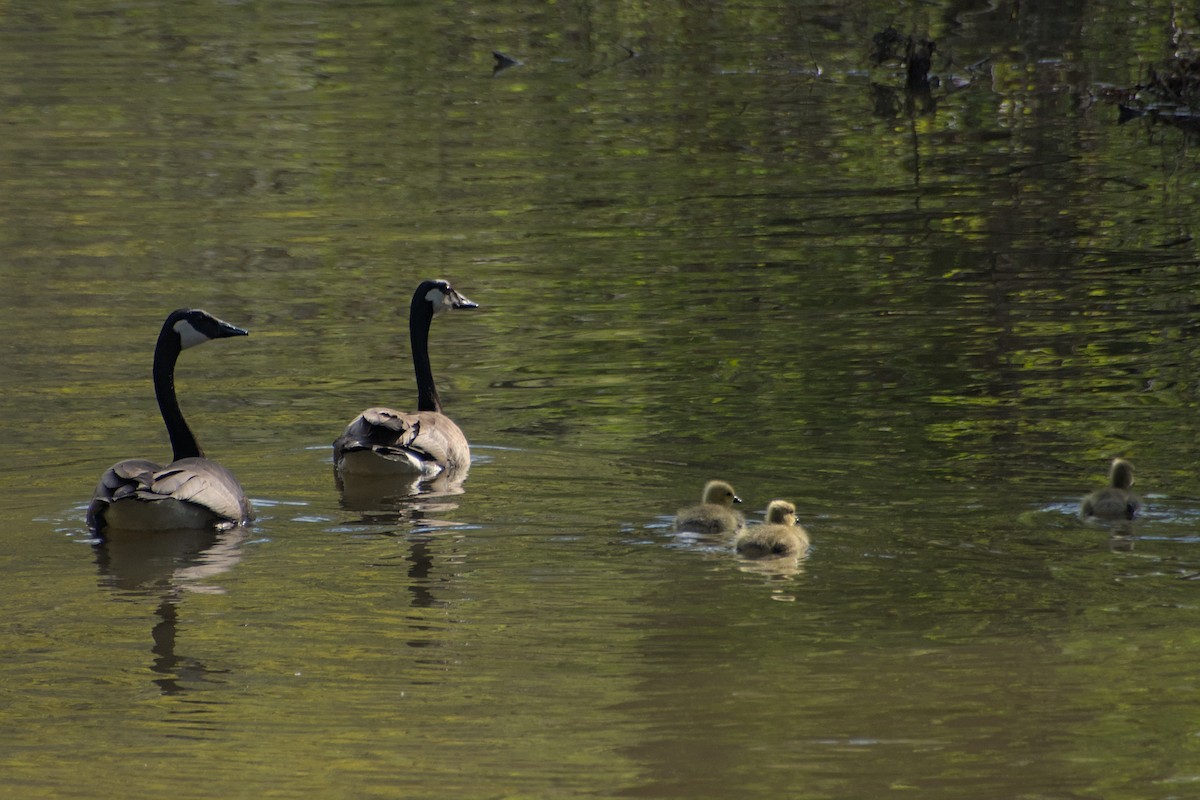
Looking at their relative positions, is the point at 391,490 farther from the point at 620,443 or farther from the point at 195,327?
the point at 195,327

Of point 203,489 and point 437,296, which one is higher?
point 437,296

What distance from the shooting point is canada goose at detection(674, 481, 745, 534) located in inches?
400

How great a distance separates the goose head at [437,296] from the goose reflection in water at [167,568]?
3871mm

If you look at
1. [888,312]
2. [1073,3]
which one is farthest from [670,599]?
[1073,3]

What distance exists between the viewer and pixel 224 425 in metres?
13.6

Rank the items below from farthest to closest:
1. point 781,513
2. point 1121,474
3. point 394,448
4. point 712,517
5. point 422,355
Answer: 1. point 422,355
2. point 394,448
3. point 1121,474
4. point 712,517
5. point 781,513

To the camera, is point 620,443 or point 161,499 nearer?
point 161,499

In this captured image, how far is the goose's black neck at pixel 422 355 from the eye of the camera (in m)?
13.8

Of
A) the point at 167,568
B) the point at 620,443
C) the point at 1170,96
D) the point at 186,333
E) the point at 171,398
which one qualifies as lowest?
the point at 167,568

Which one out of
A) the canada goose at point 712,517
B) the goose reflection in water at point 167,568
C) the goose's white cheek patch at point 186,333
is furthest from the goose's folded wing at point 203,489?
the canada goose at point 712,517

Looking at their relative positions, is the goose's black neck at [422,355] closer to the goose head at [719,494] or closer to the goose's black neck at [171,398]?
the goose's black neck at [171,398]

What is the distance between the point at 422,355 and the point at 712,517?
438 centimetres

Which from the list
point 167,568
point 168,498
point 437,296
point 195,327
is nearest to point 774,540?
point 167,568

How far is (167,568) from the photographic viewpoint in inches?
403
